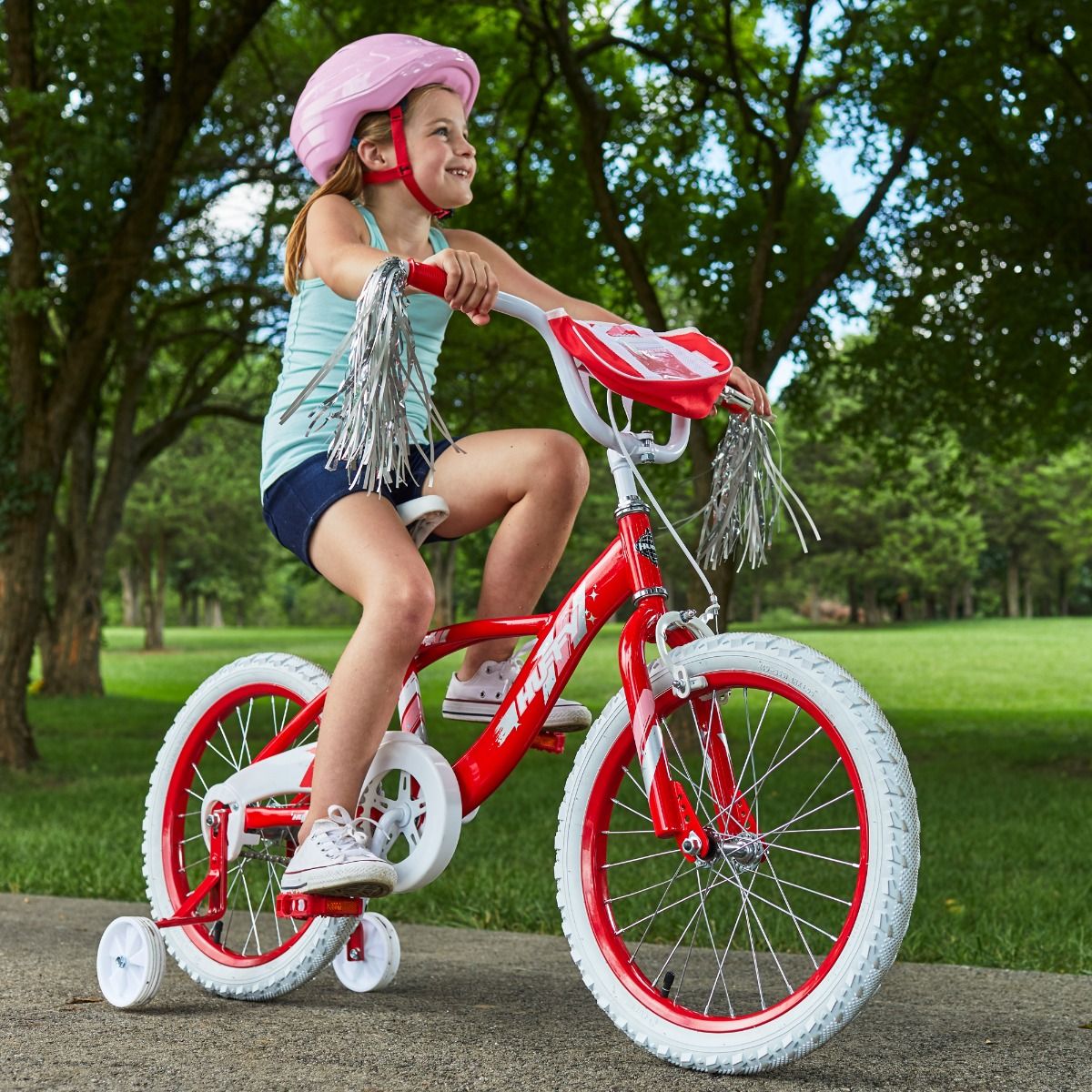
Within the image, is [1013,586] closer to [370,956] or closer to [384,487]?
[370,956]

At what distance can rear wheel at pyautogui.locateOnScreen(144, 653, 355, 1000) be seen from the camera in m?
3.43

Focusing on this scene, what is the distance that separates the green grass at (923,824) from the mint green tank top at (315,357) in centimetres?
83

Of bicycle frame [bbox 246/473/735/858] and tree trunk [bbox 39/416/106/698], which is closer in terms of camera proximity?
bicycle frame [bbox 246/473/735/858]

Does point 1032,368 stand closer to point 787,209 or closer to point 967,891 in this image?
point 787,209

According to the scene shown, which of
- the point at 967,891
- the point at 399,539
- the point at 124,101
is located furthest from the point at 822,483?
the point at 399,539

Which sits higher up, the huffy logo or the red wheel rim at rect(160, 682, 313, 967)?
the huffy logo

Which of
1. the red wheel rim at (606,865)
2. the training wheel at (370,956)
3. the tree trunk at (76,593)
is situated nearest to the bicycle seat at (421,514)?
the red wheel rim at (606,865)

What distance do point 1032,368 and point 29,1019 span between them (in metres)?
10.1

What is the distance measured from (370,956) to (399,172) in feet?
6.38

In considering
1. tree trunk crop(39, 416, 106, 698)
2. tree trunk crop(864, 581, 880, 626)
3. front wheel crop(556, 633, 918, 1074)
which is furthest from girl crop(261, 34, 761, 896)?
tree trunk crop(864, 581, 880, 626)

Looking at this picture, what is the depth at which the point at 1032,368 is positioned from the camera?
11477 mm

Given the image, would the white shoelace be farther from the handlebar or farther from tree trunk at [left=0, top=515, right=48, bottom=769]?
tree trunk at [left=0, top=515, right=48, bottom=769]

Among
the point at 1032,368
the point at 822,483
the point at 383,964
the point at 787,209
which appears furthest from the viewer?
the point at 822,483

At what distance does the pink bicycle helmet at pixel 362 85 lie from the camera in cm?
311
